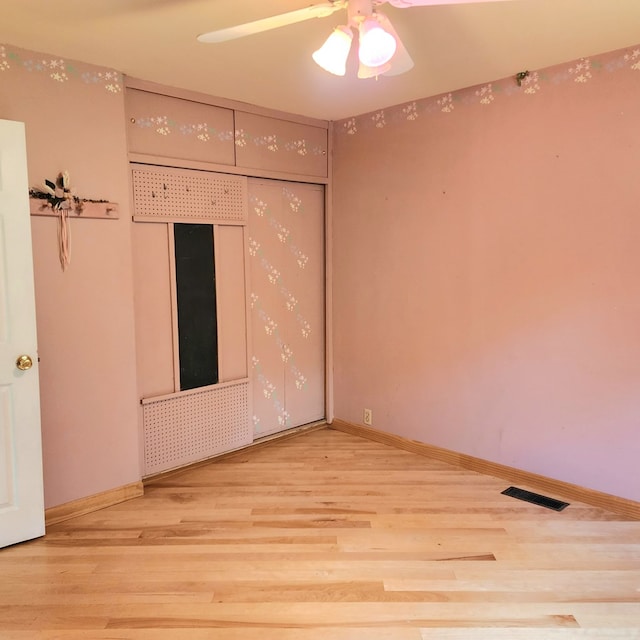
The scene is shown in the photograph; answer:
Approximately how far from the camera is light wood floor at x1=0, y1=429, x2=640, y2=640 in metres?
2.09

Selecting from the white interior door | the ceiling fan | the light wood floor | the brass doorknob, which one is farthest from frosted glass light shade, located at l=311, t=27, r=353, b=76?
the light wood floor

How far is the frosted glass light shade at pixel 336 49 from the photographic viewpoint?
179 cm

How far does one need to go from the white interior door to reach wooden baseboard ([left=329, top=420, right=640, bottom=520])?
7.76ft

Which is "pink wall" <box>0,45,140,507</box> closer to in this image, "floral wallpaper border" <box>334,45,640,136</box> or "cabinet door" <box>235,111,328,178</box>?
"cabinet door" <box>235,111,328,178</box>

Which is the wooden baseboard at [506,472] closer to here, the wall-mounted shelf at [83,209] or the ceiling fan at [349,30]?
the wall-mounted shelf at [83,209]

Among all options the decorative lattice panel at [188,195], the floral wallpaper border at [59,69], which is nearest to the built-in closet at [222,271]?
the decorative lattice panel at [188,195]

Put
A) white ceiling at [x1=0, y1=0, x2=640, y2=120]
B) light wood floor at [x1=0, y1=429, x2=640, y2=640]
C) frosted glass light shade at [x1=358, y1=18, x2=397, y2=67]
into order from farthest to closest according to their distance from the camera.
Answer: white ceiling at [x1=0, y1=0, x2=640, y2=120] → light wood floor at [x1=0, y1=429, x2=640, y2=640] → frosted glass light shade at [x1=358, y1=18, x2=397, y2=67]

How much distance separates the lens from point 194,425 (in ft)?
12.0

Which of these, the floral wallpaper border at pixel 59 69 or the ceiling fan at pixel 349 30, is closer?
the ceiling fan at pixel 349 30

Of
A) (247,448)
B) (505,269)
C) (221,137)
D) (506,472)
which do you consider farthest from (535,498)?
(221,137)

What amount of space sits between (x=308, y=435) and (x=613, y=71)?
3.15 meters

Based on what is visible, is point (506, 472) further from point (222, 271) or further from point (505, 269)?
point (222, 271)

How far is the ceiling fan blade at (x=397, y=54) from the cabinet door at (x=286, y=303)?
6.62 ft

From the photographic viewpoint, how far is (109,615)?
2146 millimetres
